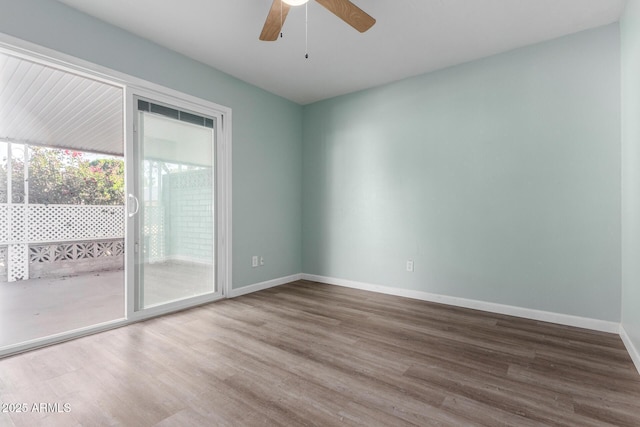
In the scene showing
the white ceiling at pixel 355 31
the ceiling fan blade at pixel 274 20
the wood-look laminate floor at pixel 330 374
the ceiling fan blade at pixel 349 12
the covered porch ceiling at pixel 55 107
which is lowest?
the wood-look laminate floor at pixel 330 374

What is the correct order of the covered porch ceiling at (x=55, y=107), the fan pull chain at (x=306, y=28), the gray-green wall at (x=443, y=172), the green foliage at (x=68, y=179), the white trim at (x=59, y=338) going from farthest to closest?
the green foliage at (x=68, y=179) < the covered porch ceiling at (x=55, y=107) < the gray-green wall at (x=443, y=172) < the fan pull chain at (x=306, y=28) < the white trim at (x=59, y=338)

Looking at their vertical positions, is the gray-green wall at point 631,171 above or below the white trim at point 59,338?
above

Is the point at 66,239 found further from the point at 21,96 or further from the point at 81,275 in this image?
the point at 21,96


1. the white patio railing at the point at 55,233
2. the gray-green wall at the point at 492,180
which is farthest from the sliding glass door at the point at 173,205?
the white patio railing at the point at 55,233

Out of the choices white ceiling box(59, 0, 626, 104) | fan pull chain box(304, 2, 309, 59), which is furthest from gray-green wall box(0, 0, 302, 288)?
fan pull chain box(304, 2, 309, 59)

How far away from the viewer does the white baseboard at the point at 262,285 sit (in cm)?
357

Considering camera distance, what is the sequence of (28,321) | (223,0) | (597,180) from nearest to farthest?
(223,0) → (597,180) → (28,321)

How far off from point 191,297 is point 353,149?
2675 millimetres

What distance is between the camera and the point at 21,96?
148 inches

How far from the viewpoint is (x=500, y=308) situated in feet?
9.74

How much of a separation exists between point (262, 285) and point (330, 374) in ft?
7.33

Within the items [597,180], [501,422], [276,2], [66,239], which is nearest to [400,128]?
[597,180]

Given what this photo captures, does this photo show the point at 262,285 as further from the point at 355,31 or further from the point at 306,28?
the point at 355,31

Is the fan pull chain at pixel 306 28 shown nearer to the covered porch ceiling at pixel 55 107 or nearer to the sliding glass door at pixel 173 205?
the sliding glass door at pixel 173 205
